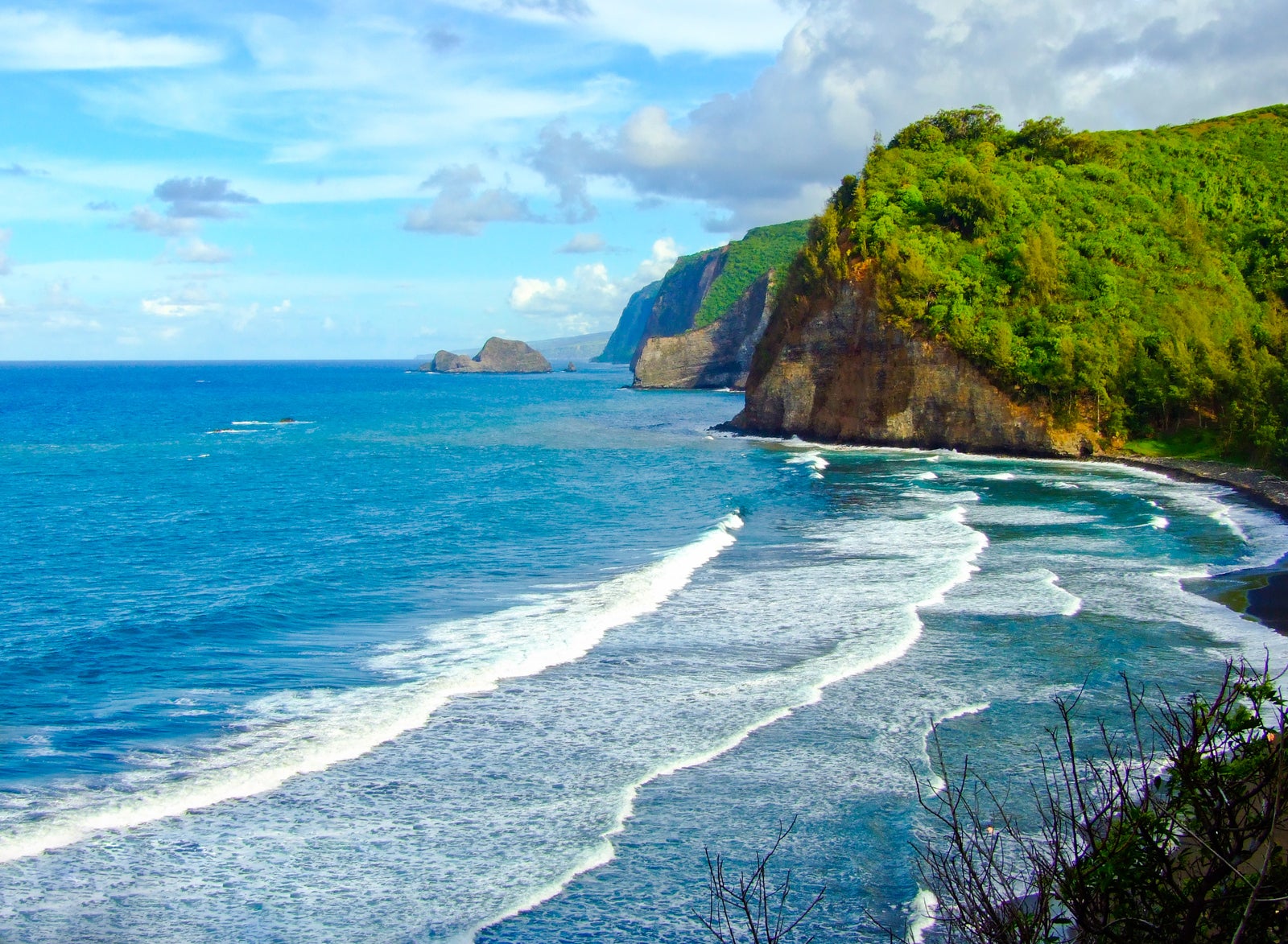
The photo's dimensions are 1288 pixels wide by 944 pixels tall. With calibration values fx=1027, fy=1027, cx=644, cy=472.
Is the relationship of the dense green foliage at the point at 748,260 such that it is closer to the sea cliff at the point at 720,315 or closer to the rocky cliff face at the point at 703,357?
the sea cliff at the point at 720,315

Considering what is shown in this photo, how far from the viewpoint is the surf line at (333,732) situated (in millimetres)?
11188

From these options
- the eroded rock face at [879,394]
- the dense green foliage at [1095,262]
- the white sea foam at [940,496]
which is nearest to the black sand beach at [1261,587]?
the dense green foliage at [1095,262]

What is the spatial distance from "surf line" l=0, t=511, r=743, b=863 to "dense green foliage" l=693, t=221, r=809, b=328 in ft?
382

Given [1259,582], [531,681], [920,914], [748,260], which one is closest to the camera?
[920,914]

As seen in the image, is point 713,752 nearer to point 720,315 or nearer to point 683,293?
point 720,315

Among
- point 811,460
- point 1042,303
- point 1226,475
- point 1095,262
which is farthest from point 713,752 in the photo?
point 1095,262

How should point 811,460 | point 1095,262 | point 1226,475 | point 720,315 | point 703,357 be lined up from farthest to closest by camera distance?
1. point 720,315
2. point 703,357
3. point 1095,262
4. point 811,460
5. point 1226,475

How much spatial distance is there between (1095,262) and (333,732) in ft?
165

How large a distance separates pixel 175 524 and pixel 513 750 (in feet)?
69.5

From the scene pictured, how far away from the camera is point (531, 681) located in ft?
53.0

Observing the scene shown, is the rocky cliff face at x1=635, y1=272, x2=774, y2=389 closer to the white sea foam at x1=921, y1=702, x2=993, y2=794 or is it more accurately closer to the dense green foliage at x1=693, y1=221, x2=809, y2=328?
the dense green foliage at x1=693, y1=221, x2=809, y2=328

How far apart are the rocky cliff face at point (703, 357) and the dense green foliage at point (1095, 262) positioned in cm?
4921

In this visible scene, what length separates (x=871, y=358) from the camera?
170ft

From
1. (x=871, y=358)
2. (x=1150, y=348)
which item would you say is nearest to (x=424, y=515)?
(x=871, y=358)
